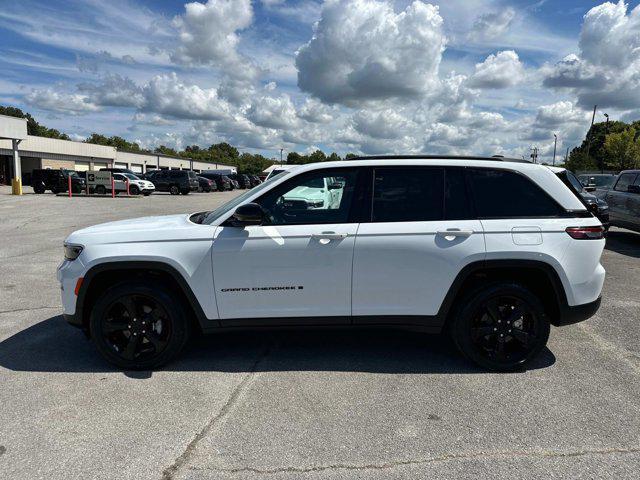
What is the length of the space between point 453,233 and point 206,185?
4041 cm

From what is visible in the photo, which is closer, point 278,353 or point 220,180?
point 278,353

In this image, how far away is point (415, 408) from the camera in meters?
3.44

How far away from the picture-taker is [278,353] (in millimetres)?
4426

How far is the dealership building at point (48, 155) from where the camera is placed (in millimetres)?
35662

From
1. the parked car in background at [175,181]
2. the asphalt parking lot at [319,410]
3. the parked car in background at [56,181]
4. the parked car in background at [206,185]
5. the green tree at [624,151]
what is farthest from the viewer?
the green tree at [624,151]

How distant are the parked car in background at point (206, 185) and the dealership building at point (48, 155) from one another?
43.4 ft

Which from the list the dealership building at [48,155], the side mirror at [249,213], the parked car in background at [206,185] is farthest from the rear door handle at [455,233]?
the parked car in background at [206,185]

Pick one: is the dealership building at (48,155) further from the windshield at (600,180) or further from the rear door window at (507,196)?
the rear door window at (507,196)

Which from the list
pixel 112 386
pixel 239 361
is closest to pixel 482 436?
pixel 239 361

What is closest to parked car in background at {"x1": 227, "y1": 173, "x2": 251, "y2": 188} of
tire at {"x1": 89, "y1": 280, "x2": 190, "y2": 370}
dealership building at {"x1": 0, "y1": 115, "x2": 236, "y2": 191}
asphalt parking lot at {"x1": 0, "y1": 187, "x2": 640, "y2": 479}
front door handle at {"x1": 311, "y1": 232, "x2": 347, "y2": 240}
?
dealership building at {"x1": 0, "y1": 115, "x2": 236, "y2": 191}

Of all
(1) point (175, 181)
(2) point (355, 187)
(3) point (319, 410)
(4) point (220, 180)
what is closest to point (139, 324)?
(3) point (319, 410)

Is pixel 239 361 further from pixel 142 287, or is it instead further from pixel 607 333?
pixel 607 333

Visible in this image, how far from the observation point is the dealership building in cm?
3566

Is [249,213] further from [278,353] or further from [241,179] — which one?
[241,179]
